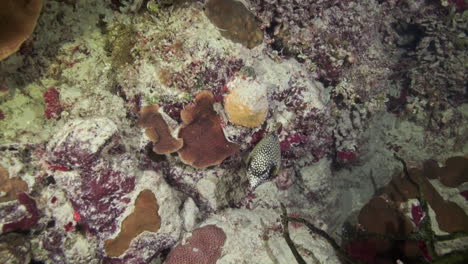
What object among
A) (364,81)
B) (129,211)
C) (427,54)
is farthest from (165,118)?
(427,54)

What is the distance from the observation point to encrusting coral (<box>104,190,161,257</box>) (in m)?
3.89

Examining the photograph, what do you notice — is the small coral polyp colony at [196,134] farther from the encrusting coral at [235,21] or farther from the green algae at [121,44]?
the encrusting coral at [235,21]

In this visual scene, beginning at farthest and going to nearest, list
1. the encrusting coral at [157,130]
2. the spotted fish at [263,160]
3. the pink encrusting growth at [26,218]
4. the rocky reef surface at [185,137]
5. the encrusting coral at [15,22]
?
the encrusting coral at [157,130] < the spotted fish at [263,160] < the rocky reef surface at [185,137] < the pink encrusting growth at [26,218] < the encrusting coral at [15,22]

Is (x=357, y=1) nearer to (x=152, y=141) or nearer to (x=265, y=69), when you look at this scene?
(x=265, y=69)

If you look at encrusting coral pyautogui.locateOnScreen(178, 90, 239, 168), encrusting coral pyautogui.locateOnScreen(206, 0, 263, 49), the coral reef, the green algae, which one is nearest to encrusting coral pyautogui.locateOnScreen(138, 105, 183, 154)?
encrusting coral pyautogui.locateOnScreen(178, 90, 239, 168)

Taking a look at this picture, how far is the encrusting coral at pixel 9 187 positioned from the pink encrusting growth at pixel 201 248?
2.15 m

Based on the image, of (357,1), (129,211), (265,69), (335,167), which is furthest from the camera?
(335,167)

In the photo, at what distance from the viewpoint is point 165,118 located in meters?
4.29

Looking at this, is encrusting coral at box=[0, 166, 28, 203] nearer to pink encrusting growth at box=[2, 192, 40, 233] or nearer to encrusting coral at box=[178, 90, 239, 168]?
pink encrusting growth at box=[2, 192, 40, 233]

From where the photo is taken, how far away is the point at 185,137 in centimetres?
421

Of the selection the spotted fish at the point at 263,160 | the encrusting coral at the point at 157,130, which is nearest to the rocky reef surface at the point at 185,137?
the encrusting coral at the point at 157,130

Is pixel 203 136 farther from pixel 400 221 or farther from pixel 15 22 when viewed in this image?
pixel 400 221

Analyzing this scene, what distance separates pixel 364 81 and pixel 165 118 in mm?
4548

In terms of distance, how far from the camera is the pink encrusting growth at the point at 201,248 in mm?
4105
